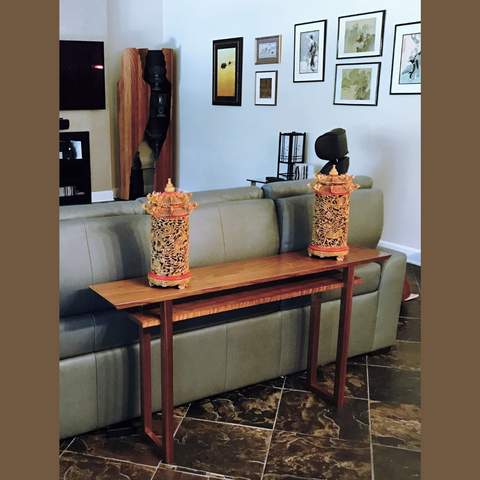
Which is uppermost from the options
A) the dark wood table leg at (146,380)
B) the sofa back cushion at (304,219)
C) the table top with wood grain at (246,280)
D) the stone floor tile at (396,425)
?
the sofa back cushion at (304,219)

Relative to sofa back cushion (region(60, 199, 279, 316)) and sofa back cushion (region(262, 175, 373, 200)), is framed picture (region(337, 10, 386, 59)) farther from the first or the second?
sofa back cushion (region(60, 199, 279, 316))

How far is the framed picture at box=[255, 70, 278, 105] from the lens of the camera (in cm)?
612

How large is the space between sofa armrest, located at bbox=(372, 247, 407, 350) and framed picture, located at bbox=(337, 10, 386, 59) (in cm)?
269

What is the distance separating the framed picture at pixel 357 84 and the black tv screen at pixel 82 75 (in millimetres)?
3160

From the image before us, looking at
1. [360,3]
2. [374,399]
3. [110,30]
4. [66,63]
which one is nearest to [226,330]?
[374,399]

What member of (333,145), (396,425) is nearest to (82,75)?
(333,145)

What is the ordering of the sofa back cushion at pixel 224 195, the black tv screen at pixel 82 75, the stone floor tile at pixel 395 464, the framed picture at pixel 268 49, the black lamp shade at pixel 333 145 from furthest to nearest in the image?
1. the black tv screen at pixel 82 75
2. the framed picture at pixel 268 49
3. the black lamp shade at pixel 333 145
4. the sofa back cushion at pixel 224 195
5. the stone floor tile at pixel 395 464

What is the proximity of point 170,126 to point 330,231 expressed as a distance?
17.9 ft

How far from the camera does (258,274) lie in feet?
7.31

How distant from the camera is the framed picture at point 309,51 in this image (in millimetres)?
5512

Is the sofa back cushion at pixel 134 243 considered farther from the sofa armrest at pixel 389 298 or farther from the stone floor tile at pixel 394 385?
the stone floor tile at pixel 394 385

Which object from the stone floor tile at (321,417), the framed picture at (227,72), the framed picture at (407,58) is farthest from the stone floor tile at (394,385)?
the framed picture at (227,72)

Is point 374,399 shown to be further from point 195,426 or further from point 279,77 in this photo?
point 279,77

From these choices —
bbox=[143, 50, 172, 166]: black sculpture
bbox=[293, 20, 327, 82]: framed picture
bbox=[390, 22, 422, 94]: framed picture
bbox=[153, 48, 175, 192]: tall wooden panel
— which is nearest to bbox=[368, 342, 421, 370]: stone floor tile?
bbox=[390, 22, 422, 94]: framed picture
